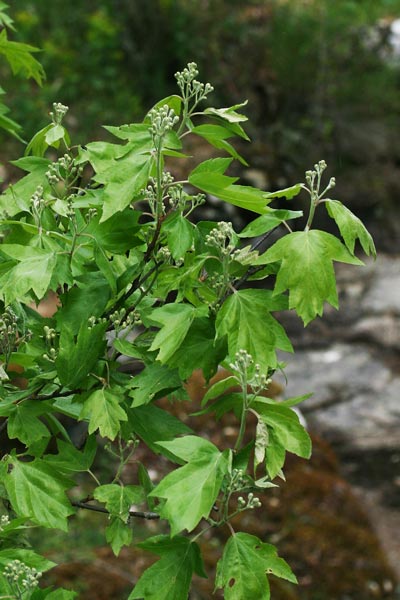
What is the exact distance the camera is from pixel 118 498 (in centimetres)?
195

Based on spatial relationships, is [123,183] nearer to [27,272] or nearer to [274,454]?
[27,272]

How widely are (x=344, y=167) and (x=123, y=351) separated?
972 centimetres

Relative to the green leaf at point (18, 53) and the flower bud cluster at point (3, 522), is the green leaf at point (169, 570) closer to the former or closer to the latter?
the flower bud cluster at point (3, 522)

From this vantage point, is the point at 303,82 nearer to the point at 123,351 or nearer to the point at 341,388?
the point at 341,388

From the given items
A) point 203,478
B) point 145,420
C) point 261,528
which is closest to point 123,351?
point 145,420

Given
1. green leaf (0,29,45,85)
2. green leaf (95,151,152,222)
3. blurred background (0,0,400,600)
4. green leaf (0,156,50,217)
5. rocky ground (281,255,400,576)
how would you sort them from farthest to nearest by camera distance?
blurred background (0,0,400,600)
rocky ground (281,255,400,576)
green leaf (0,29,45,85)
green leaf (0,156,50,217)
green leaf (95,151,152,222)

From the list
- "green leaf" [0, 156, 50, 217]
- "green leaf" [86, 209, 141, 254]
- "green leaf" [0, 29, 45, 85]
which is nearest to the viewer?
"green leaf" [86, 209, 141, 254]

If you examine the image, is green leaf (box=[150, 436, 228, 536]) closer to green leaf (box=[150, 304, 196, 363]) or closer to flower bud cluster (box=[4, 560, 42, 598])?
green leaf (box=[150, 304, 196, 363])

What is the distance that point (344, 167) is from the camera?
36.7 feet

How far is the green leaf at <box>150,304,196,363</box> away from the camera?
1.71 metres

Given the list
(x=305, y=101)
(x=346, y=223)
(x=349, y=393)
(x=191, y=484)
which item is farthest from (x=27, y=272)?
(x=305, y=101)

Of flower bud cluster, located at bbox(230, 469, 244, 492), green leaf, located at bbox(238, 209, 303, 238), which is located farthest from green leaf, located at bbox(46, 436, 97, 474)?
green leaf, located at bbox(238, 209, 303, 238)

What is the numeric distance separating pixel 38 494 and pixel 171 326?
1.48ft

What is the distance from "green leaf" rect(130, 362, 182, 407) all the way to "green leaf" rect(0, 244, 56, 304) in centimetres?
26
